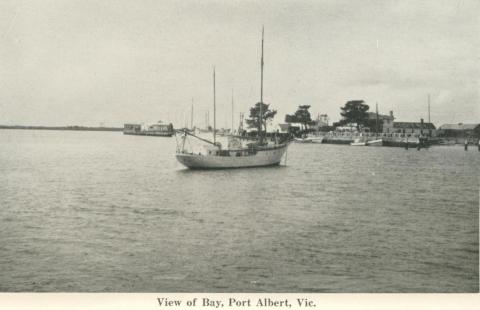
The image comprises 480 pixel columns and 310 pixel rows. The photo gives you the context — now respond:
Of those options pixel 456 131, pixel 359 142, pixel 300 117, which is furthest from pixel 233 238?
pixel 300 117

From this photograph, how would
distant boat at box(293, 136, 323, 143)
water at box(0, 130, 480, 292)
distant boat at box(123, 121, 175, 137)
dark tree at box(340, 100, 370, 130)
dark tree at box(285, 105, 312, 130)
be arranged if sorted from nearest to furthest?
water at box(0, 130, 480, 292)
dark tree at box(340, 100, 370, 130)
distant boat at box(293, 136, 323, 143)
dark tree at box(285, 105, 312, 130)
distant boat at box(123, 121, 175, 137)

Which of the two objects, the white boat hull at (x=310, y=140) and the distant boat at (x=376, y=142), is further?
the white boat hull at (x=310, y=140)

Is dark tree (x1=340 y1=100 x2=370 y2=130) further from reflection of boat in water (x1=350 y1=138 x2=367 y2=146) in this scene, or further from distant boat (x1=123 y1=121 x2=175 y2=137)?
distant boat (x1=123 y1=121 x2=175 y2=137)

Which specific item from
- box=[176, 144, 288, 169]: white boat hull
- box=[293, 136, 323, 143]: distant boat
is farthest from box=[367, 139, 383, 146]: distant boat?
box=[176, 144, 288, 169]: white boat hull

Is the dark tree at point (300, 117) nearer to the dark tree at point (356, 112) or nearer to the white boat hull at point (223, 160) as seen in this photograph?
the dark tree at point (356, 112)

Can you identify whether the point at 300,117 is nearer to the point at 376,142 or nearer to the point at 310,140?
the point at 310,140

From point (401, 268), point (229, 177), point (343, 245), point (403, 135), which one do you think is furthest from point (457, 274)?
point (403, 135)

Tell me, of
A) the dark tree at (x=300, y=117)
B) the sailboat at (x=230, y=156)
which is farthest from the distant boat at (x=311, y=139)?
the sailboat at (x=230, y=156)

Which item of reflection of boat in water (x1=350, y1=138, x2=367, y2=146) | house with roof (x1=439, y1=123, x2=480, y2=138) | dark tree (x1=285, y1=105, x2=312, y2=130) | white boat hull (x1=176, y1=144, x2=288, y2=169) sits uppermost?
dark tree (x1=285, y1=105, x2=312, y2=130)
